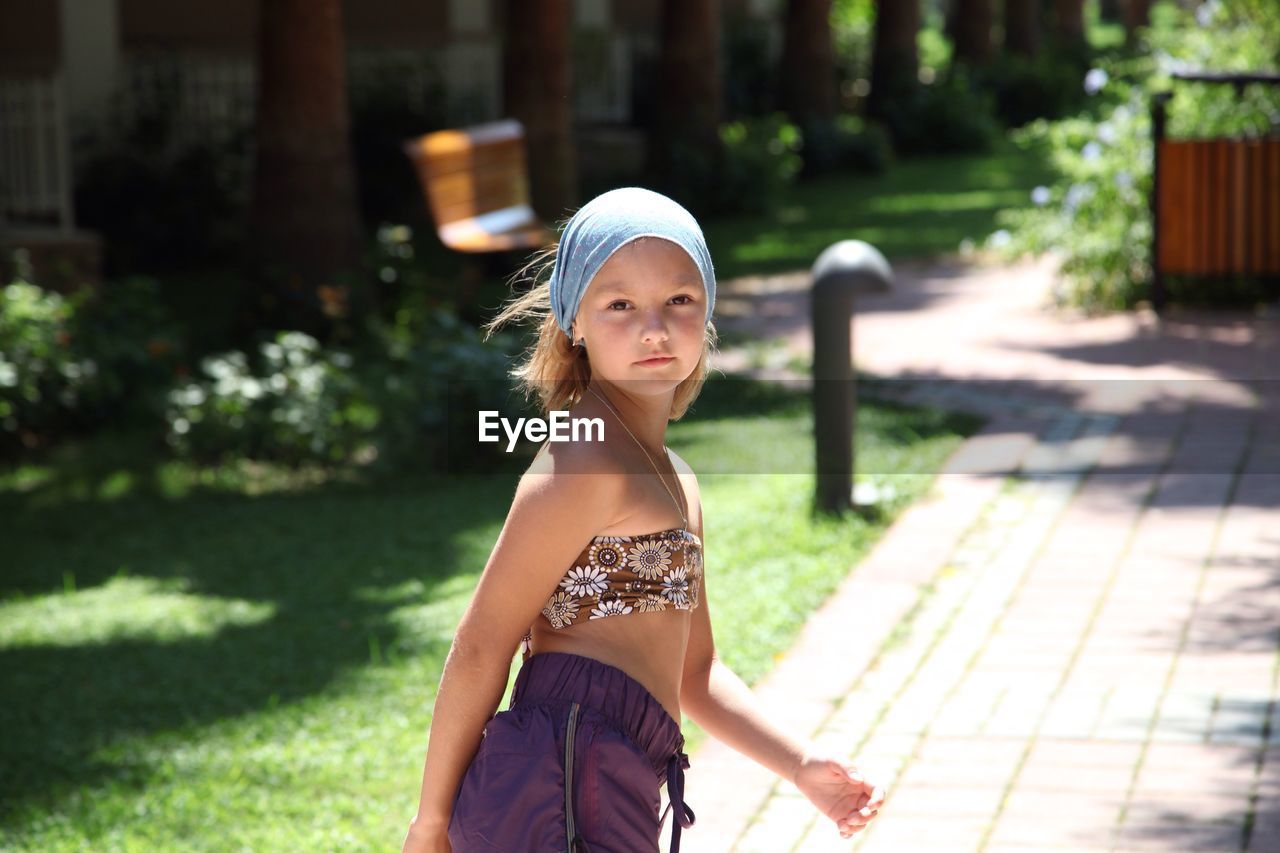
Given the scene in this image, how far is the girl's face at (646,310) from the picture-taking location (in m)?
2.32

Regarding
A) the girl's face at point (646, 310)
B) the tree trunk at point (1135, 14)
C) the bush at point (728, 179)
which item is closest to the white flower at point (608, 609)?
the girl's face at point (646, 310)

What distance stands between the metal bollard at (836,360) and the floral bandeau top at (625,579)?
416 cm

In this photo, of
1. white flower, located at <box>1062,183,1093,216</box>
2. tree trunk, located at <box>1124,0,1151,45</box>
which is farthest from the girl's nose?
tree trunk, located at <box>1124,0,1151,45</box>

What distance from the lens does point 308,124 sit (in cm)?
1073

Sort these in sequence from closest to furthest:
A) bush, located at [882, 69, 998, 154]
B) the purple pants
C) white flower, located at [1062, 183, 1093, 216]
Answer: the purple pants → white flower, located at [1062, 183, 1093, 216] → bush, located at [882, 69, 998, 154]

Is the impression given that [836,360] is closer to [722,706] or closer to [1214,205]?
[722,706]

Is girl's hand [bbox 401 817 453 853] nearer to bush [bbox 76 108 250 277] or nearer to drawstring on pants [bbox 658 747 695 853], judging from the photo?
drawstring on pants [bbox 658 747 695 853]

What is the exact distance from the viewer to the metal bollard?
255 inches

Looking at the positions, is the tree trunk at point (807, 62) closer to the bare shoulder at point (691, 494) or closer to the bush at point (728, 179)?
the bush at point (728, 179)

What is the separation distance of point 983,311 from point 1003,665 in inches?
259

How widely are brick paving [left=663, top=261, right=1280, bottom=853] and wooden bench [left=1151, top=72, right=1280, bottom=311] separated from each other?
0.98m

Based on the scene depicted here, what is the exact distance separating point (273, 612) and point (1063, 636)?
2791mm

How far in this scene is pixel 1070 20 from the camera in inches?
1391

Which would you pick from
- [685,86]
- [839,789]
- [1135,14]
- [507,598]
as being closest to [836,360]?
[839,789]
